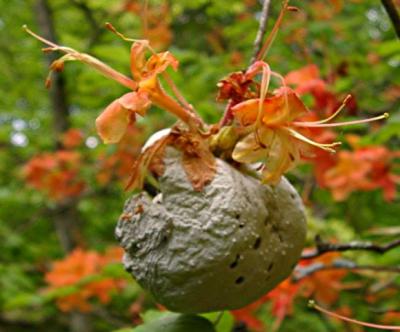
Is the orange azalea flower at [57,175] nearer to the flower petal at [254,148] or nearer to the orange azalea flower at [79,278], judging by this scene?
the orange azalea flower at [79,278]

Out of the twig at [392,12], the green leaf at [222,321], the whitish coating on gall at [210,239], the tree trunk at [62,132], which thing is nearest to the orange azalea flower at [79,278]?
the tree trunk at [62,132]

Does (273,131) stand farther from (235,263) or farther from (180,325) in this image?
(180,325)

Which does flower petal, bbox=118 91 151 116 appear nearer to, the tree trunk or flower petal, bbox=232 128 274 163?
flower petal, bbox=232 128 274 163

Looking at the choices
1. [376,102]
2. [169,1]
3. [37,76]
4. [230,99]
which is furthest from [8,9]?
[230,99]

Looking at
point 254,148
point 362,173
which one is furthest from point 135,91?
point 362,173

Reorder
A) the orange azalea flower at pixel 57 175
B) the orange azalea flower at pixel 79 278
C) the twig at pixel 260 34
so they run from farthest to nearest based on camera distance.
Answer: the orange azalea flower at pixel 57 175, the orange azalea flower at pixel 79 278, the twig at pixel 260 34

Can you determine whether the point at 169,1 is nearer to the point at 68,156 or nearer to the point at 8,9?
the point at 68,156
